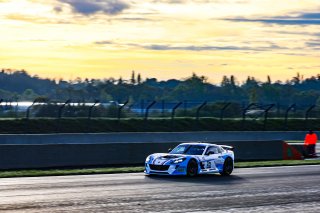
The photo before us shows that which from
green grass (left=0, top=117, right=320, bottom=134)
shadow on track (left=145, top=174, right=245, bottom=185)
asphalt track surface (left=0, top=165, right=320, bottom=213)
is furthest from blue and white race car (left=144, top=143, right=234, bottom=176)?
green grass (left=0, top=117, right=320, bottom=134)

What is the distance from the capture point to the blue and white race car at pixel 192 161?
24500 mm

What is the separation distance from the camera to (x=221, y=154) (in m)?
26.2

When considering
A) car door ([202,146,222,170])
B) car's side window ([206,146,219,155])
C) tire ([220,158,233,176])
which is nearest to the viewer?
car door ([202,146,222,170])

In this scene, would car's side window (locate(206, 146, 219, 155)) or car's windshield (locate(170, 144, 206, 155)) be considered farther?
car's side window (locate(206, 146, 219, 155))

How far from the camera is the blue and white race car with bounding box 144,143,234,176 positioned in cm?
2450

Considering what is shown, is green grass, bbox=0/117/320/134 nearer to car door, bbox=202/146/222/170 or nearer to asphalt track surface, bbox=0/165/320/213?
car door, bbox=202/146/222/170

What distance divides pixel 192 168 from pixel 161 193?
5.49m

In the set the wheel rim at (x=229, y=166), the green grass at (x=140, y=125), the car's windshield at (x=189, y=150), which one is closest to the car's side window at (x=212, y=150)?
the car's windshield at (x=189, y=150)

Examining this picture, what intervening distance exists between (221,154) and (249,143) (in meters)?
10.2

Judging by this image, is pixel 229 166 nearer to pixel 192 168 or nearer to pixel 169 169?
pixel 192 168

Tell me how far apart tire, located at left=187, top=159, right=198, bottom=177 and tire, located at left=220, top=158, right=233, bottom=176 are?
5.08ft

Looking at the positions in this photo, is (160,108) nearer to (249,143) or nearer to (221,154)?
(249,143)

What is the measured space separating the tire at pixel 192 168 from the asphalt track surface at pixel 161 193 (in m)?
0.33

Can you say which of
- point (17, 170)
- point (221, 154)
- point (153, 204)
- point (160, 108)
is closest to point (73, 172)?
point (17, 170)
